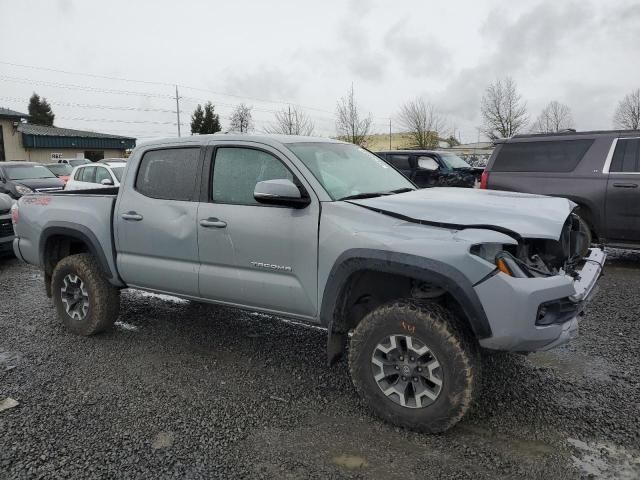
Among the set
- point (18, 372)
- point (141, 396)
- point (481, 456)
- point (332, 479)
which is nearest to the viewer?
point (332, 479)

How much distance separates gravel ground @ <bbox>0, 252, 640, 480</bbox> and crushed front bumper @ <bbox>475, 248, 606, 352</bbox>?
2.10 ft

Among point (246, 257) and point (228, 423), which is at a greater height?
point (246, 257)

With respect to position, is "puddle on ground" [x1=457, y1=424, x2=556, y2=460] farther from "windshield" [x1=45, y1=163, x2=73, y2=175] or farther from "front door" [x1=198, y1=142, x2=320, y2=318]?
"windshield" [x1=45, y1=163, x2=73, y2=175]

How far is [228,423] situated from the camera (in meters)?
3.22

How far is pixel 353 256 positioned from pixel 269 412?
3.89ft

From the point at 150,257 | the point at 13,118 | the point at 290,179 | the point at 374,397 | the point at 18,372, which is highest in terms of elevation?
the point at 13,118

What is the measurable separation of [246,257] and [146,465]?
149 cm

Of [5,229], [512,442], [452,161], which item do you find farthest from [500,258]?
[452,161]

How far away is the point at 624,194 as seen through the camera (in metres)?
6.97

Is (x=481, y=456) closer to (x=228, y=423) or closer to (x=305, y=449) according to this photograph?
(x=305, y=449)

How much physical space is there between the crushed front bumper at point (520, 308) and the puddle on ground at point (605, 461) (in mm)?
615

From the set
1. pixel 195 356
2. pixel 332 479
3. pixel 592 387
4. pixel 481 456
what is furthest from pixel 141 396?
pixel 592 387

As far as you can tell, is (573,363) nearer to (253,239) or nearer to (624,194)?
(253,239)

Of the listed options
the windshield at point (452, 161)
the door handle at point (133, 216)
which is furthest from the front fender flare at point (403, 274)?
the windshield at point (452, 161)
